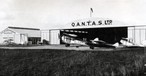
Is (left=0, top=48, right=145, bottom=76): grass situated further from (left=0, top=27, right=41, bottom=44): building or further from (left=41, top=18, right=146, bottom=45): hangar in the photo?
(left=0, top=27, right=41, bottom=44): building

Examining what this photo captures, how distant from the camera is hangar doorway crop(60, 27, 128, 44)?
43.0 meters

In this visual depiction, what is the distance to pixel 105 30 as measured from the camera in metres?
44.9

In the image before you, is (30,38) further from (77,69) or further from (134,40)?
(77,69)

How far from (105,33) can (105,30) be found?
0.70 m

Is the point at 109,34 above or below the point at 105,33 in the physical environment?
below

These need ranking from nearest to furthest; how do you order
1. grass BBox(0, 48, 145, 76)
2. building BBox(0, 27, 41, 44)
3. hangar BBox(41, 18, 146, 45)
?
grass BBox(0, 48, 145, 76)
hangar BBox(41, 18, 146, 45)
building BBox(0, 27, 41, 44)

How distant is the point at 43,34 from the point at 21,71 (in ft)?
122

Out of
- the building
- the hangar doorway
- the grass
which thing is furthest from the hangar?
the grass

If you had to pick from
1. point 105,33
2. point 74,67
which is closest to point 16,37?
point 105,33

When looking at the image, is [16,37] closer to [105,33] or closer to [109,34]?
[105,33]

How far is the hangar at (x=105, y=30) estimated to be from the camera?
40716 mm

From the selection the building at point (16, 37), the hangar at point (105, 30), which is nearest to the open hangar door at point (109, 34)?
the hangar at point (105, 30)

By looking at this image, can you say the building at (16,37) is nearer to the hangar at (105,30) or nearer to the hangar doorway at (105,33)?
the hangar at (105,30)

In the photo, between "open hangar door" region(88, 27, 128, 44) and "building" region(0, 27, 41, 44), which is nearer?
"open hangar door" region(88, 27, 128, 44)
